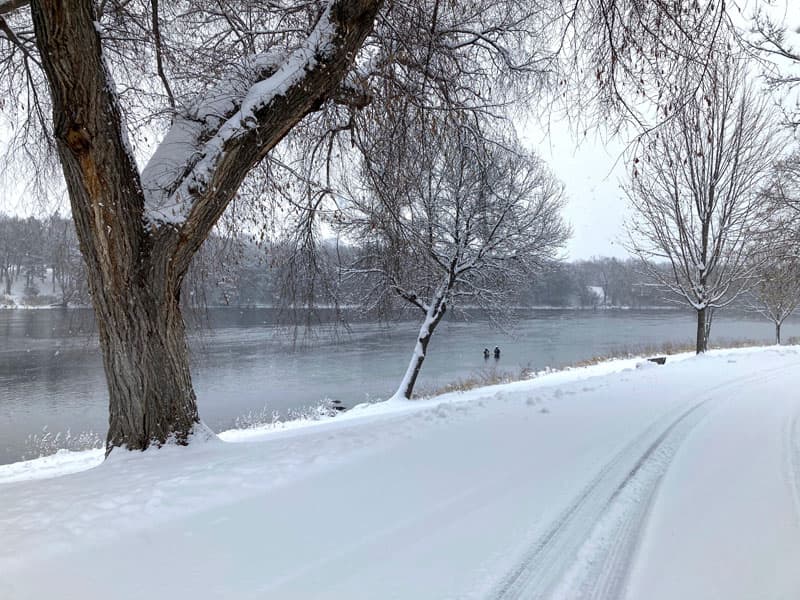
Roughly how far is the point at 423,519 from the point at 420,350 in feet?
35.3

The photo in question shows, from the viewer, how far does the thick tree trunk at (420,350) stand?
13.3 meters

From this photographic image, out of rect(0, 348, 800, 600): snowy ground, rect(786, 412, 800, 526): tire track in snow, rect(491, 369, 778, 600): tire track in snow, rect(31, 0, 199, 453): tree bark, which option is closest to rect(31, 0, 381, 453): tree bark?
rect(31, 0, 199, 453): tree bark

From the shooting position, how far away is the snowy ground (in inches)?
91.0

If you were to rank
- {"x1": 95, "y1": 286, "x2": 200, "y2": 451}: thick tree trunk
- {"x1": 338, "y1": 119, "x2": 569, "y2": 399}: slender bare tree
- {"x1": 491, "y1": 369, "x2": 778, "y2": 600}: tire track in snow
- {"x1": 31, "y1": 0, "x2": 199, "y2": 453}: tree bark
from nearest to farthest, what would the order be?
{"x1": 491, "y1": 369, "x2": 778, "y2": 600}: tire track in snow, {"x1": 31, "y1": 0, "x2": 199, "y2": 453}: tree bark, {"x1": 95, "y1": 286, "x2": 200, "y2": 451}: thick tree trunk, {"x1": 338, "y1": 119, "x2": 569, "y2": 399}: slender bare tree

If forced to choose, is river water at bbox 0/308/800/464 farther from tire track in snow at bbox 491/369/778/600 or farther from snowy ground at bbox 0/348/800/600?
tire track in snow at bbox 491/369/778/600

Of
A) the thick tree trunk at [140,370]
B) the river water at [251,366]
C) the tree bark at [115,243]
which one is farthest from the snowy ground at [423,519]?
the river water at [251,366]

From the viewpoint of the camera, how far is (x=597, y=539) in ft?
9.07

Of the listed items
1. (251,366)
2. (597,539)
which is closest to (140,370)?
(597,539)

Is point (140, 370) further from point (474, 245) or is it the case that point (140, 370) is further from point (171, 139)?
point (474, 245)

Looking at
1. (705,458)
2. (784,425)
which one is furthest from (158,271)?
(784,425)

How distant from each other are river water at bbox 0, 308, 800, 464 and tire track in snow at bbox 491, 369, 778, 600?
493 centimetres

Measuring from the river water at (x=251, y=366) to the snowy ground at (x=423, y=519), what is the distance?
127 inches

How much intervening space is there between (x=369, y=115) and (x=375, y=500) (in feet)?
13.4

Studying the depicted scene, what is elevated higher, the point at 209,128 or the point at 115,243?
the point at 209,128
